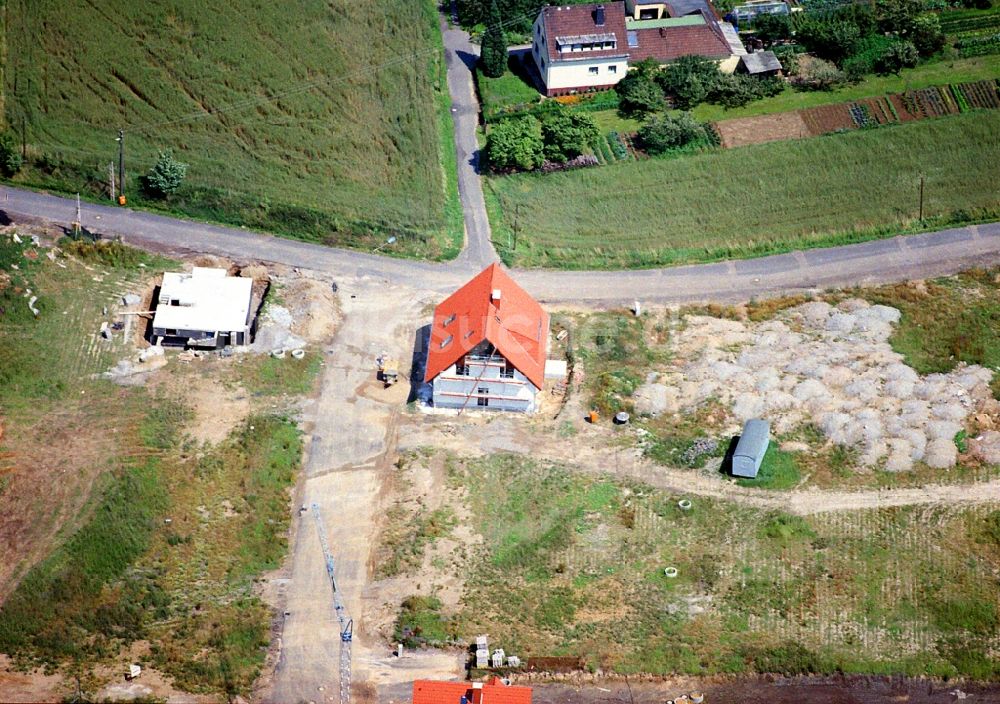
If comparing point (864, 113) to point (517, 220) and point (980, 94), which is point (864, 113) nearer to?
point (980, 94)

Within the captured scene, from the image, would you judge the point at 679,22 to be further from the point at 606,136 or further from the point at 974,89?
the point at 974,89

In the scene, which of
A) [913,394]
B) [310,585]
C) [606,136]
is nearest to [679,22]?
[606,136]

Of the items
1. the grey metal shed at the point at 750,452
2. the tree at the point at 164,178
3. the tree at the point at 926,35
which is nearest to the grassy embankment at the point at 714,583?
the grey metal shed at the point at 750,452

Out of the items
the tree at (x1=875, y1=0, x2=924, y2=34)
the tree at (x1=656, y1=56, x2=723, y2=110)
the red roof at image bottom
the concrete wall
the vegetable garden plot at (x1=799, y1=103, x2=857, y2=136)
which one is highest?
the tree at (x1=875, y1=0, x2=924, y2=34)

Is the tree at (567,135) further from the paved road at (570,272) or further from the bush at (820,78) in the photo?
the bush at (820,78)

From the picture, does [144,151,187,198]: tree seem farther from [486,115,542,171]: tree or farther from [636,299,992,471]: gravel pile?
[636,299,992,471]: gravel pile

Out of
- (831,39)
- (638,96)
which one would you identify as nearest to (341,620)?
(638,96)

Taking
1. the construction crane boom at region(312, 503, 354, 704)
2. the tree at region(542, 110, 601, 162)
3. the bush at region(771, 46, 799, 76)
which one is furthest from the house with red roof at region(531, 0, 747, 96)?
the construction crane boom at region(312, 503, 354, 704)
